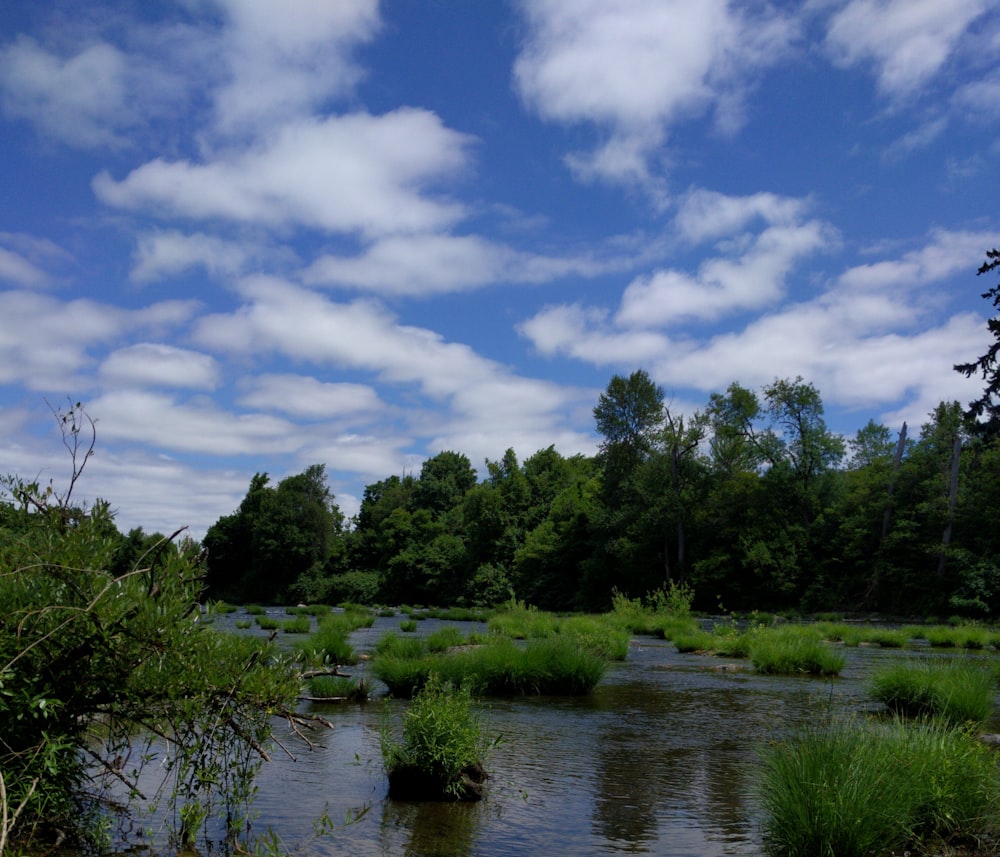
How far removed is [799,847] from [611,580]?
70.2 m

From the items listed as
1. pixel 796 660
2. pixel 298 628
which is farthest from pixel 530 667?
pixel 298 628

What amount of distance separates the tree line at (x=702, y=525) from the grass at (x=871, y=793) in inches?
1319

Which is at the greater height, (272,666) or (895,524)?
(895,524)

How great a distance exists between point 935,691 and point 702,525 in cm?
5765

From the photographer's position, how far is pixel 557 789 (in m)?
9.80

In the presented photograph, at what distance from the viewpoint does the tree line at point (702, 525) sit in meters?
54.9

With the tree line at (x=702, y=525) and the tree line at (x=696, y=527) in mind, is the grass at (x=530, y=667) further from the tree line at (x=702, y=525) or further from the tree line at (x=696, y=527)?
the tree line at (x=696, y=527)

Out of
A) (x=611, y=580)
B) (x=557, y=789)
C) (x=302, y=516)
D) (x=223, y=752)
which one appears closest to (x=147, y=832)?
(x=223, y=752)

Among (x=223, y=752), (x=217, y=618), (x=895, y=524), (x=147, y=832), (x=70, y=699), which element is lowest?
(x=147, y=832)

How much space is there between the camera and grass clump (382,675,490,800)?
30.6ft

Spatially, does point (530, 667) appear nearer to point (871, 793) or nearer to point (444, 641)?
point (444, 641)

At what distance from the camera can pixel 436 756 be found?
30.5 feet

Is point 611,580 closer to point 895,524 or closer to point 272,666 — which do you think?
point 895,524

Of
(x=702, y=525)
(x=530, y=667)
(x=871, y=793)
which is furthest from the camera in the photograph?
(x=702, y=525)
